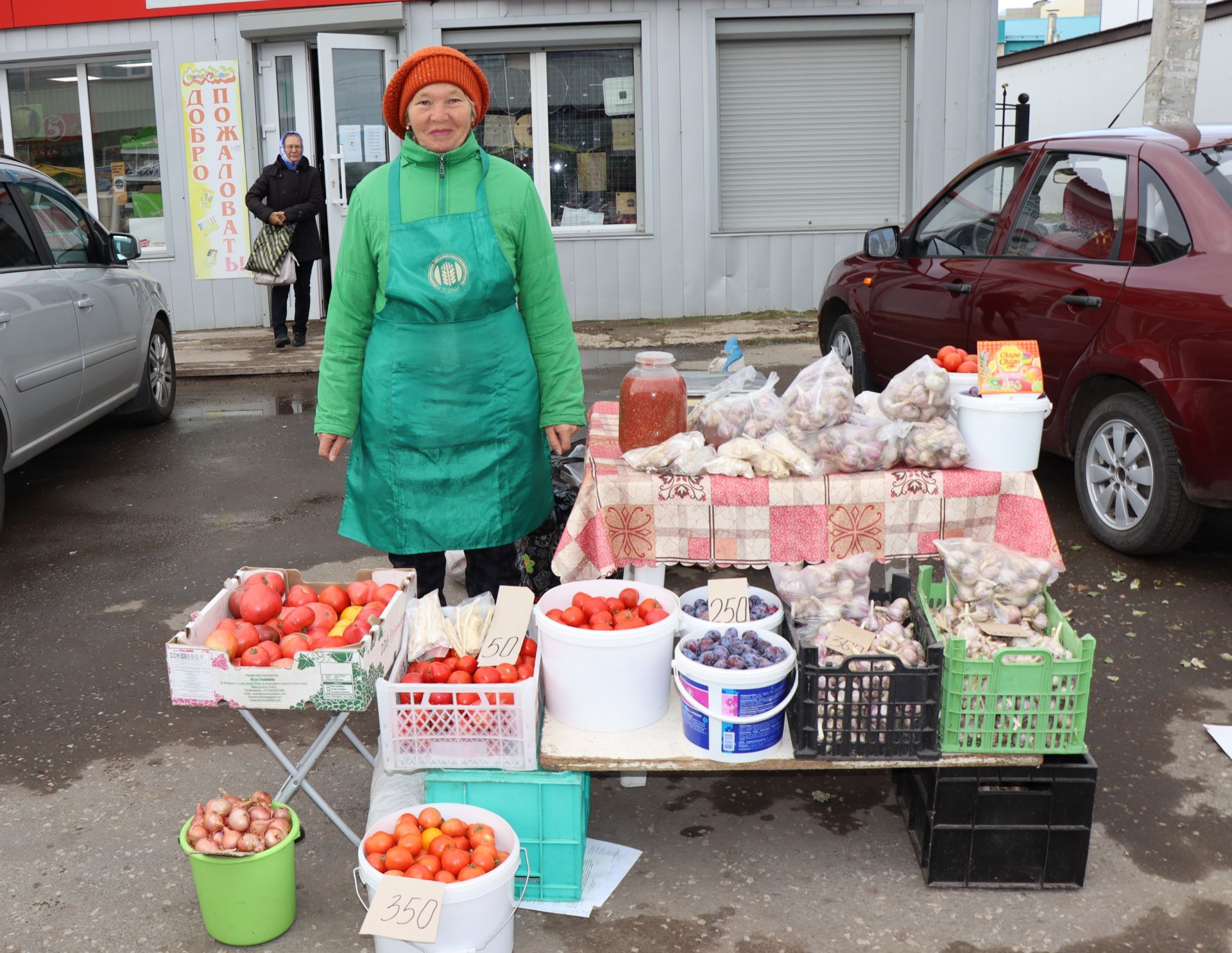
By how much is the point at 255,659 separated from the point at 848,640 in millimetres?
1574

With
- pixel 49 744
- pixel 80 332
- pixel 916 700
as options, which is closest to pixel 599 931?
pixel 916 700

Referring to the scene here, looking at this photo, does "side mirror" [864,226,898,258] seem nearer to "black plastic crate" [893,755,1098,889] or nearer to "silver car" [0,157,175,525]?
"black plastic crate" [893,755,1098,889]

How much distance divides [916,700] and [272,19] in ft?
37.6

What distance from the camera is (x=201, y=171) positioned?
12844 millimetres

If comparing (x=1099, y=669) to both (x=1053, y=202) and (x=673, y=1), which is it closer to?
(x=1053, y=202)

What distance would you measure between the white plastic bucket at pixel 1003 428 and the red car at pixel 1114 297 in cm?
157

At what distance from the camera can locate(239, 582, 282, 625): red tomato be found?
131 inches

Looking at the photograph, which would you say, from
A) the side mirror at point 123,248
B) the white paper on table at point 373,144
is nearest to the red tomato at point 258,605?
the side mirror at point 123,248

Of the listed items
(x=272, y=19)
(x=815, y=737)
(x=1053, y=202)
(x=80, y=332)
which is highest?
(x=272, y=19)

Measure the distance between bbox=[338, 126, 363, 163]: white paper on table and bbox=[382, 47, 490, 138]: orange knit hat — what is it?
8985mm

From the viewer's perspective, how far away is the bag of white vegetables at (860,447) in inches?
144

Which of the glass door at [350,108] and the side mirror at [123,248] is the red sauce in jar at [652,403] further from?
the glass door at [350,108]

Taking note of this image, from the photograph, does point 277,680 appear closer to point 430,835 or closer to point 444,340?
point 430,835

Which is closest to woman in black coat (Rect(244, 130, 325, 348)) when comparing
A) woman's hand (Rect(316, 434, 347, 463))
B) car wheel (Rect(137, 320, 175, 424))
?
car wheel (Rect(137, 320, 175, 424))
